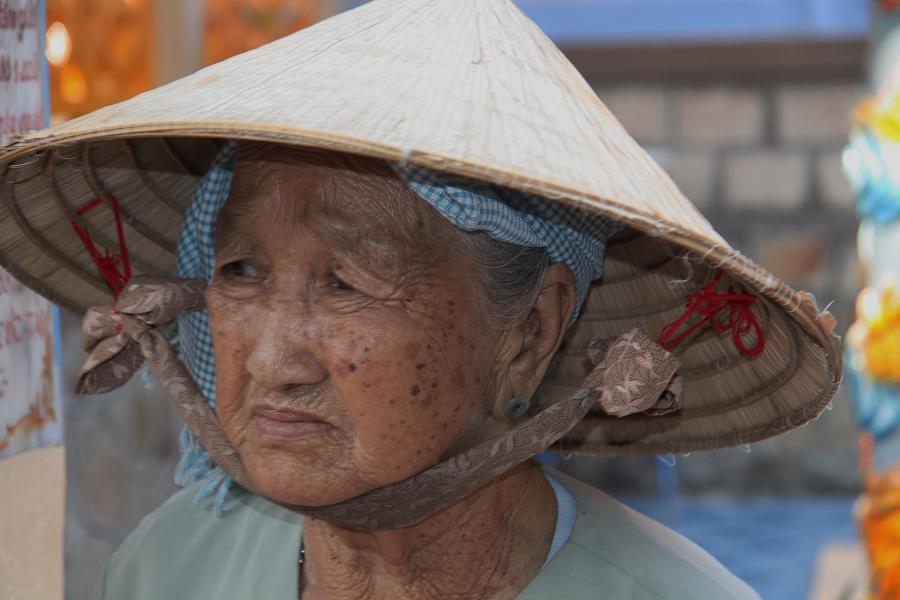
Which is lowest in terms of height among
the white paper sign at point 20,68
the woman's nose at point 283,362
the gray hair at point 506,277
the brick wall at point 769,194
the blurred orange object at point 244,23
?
the brick wall at point 769,194

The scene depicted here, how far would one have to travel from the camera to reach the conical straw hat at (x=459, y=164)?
138cm

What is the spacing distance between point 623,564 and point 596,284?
48 cm

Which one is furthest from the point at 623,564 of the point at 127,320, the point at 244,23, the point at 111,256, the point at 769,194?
the point at 769,194

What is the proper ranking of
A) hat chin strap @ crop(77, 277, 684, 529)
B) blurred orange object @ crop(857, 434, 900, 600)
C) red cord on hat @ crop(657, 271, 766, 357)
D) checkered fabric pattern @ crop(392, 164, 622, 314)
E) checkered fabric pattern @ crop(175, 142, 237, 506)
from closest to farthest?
checkered fabric pattern @ crop(392, 164, 622, 314), hat chin strap @ crop(77, 277, 684, 529), red cord on hat @ crop(657, 271, 766, 357), checkered fabric pattern @ crop(175, 142, 237, 506), blurred orange object @ crop(857, 434, 900, 600)

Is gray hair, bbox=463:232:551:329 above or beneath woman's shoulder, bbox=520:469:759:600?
above

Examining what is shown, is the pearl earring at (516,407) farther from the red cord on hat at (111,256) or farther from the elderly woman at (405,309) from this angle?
the red cord on hat at (111,256)

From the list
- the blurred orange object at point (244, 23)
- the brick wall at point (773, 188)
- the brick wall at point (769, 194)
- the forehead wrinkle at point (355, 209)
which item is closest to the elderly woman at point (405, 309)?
the forehead wrinkle at point (355, 209)

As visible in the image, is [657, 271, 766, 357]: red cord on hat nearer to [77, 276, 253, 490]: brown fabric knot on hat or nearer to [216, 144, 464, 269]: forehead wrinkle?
[216, 144, 464, 269]: forehead wrinkle

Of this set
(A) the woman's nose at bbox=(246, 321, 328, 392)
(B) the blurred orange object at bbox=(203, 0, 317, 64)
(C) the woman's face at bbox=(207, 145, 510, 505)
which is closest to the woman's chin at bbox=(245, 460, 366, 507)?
(C) the woman's face at bbox=(207, 145, 510, 505)

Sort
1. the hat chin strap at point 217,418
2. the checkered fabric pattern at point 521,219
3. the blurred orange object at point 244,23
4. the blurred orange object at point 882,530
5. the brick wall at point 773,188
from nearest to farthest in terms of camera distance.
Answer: the checkered fabric pattern at point 521,219 → the hat chin strap at point 217,418 → the blurred orange object at point 882,530 → the blurred orange object at point 244,23 → the brick wall at point 773,188

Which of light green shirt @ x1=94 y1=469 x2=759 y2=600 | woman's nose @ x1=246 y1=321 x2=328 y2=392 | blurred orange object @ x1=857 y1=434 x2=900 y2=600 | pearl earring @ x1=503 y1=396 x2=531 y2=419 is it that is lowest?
blurred orange object @ x1=857 y1=434 x2=900 y2=600

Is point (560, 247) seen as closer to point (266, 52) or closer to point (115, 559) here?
point (266, 52)

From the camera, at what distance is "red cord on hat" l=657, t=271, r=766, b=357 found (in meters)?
1.83

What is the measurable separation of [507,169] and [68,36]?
11.6 ft
